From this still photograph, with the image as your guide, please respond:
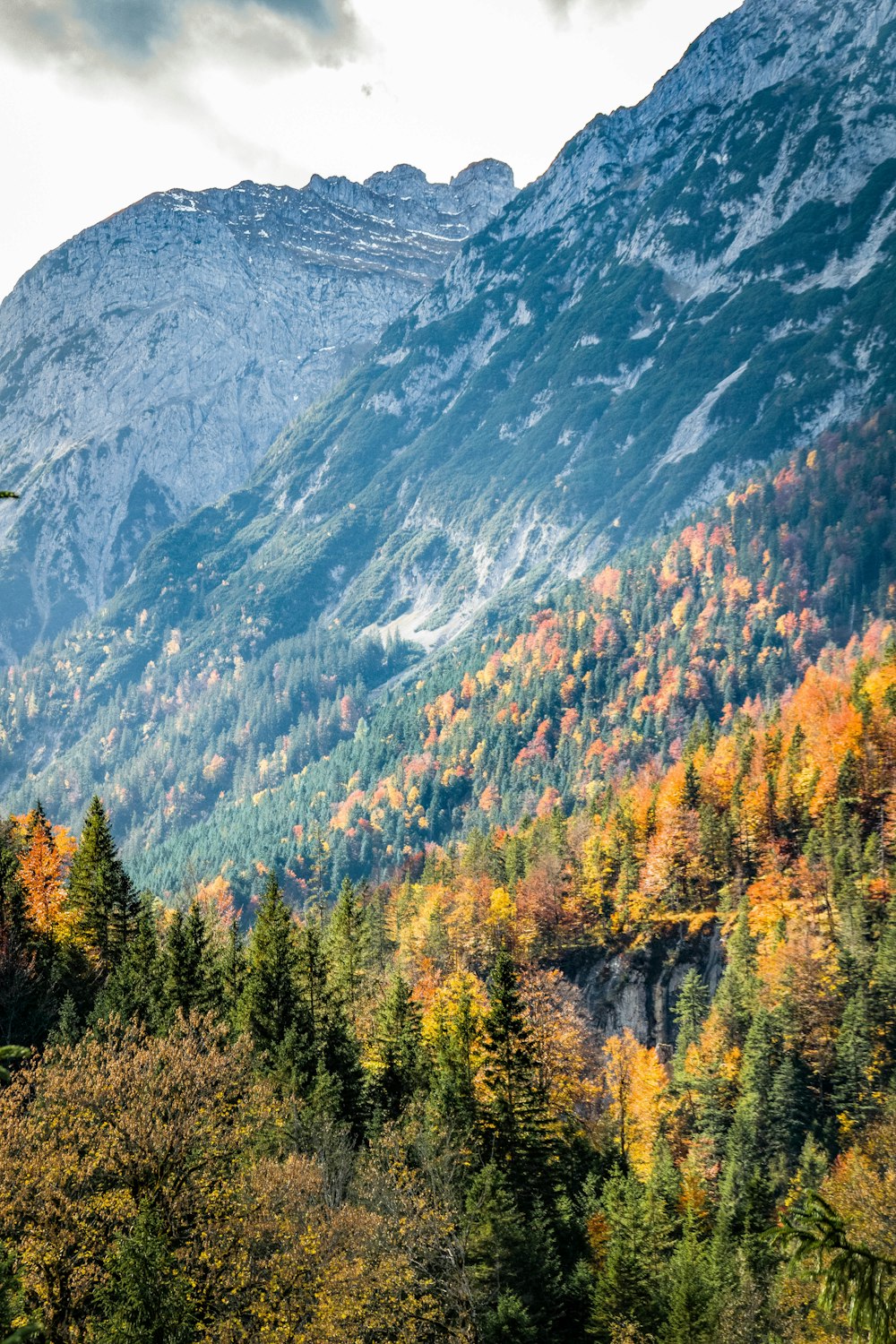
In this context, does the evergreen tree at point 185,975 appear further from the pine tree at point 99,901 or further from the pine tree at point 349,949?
the pine tree at point 349,949

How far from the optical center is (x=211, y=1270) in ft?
99.1

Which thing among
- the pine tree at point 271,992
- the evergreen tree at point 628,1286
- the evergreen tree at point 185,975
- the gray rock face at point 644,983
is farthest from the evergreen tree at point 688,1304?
the gray rock face at point 644,983

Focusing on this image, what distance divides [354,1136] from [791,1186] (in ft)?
109

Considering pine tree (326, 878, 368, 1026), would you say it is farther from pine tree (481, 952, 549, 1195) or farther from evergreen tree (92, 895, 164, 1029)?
pine tree (481, 952, 549, 1195)

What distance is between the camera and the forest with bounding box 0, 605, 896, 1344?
99.8 feet

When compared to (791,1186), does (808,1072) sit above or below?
above

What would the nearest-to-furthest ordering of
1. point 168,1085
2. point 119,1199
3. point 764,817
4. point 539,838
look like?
point 119,1199 < point 168,1085 < point 764,817 < point 539,838

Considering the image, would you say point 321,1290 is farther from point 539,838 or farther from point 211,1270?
point 539,838

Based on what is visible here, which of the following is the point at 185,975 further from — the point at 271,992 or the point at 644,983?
the point at 644,983

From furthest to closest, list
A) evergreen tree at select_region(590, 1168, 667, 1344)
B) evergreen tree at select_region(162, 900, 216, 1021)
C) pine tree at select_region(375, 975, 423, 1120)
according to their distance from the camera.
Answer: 1. pine tree at select_region(375, 975, 423, 1120)
2. evergreen tree at select_region(162, 900, 216, 1021)
3. evergreen tree at select_region(590, 1168, 667, 1344)

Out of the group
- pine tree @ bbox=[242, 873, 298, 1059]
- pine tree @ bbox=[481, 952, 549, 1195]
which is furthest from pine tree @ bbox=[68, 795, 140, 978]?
pine tree @ bbox=[481, 952, 549, 1195]

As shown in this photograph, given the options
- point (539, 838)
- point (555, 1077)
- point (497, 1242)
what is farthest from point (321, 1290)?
point (539, 838)

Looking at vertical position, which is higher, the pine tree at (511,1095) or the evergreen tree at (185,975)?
the evergreen tree at (185,975)

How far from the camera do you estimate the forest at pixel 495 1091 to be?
3041 centimetres
